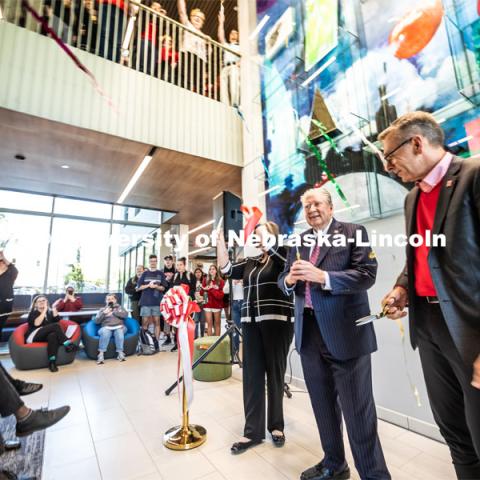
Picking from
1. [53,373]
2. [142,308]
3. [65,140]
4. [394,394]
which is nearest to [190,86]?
[65,140]

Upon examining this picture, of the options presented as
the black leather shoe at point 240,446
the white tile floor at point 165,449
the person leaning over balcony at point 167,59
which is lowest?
the white tile floor at point 165,449

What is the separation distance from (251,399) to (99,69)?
4278 mm

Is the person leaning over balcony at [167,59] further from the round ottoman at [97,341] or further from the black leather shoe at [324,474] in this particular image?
the black leather shoe at [324,474]

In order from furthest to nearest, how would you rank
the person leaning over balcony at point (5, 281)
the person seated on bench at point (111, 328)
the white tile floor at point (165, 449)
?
the person seated on bench at point (111, 328) < the person leaning over balcony at point (5, 281) < the white tile floor at point (165, 449)

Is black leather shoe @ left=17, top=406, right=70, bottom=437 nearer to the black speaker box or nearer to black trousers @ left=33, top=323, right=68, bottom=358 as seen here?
the black speaker box

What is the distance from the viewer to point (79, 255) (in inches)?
267

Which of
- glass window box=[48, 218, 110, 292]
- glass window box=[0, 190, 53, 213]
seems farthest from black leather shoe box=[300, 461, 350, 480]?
glass window box=[0, 190, 53, 213]

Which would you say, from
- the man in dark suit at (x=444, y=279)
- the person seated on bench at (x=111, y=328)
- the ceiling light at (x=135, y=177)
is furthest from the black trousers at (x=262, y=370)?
the ceiling light at (x=135, y=177)

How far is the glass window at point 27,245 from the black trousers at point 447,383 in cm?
712

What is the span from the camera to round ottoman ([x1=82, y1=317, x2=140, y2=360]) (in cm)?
422

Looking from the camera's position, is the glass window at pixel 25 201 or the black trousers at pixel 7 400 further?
the glass window at pixel 25 201

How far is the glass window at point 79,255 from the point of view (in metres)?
6.49

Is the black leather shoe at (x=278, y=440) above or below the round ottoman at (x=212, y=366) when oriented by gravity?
below

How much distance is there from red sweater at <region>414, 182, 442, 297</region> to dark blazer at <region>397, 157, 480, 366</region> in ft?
0.23
